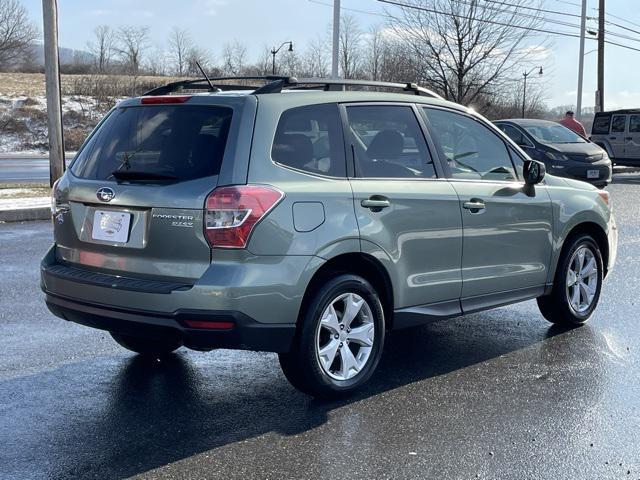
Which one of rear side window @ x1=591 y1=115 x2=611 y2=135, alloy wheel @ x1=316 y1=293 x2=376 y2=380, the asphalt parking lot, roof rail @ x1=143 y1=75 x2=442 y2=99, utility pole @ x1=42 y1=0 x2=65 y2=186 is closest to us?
the asphalt parking lot

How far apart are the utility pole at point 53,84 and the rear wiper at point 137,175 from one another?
11.8m

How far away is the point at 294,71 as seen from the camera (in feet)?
161

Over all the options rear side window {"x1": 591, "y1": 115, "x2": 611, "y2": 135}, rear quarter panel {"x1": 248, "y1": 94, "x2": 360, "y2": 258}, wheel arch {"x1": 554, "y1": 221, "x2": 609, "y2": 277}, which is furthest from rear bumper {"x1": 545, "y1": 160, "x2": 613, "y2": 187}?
rear quarter panel {"x1": 248, "y1": 94, "x2": 360, "y2": 258}

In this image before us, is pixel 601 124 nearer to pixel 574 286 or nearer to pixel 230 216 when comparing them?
pixel 574 286

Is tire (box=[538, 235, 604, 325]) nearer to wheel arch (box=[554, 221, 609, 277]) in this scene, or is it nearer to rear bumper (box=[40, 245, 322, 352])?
wheel arch (box=[554, 221, 609, 277])

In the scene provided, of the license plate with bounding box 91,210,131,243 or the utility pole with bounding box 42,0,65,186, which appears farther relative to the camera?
the utility pole with bounding box 42,0,65,186

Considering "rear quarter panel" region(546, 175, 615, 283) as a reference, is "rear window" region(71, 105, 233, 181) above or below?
above

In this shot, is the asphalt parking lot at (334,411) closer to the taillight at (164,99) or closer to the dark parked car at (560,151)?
the taillight at (164,99)

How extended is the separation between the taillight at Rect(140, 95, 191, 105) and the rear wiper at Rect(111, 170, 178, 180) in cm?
45

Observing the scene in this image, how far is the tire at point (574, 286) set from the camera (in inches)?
242

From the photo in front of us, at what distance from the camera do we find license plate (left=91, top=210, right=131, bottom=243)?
169 inches

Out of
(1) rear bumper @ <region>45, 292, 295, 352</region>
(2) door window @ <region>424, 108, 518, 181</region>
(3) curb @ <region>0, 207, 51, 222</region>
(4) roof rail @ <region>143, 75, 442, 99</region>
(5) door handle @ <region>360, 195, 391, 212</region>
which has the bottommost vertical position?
(3) curb @ <region>0, 207, 51, 222</region>

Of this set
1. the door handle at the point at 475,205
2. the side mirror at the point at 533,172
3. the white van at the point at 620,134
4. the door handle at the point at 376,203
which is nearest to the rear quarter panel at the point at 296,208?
the door handle at the point at 376,203

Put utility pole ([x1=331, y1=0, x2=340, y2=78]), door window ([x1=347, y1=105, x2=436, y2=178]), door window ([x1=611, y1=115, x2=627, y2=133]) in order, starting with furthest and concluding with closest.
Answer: door window ([x1=611, y1=115, x2=627, y2=133]) → utility pole ([x1=331, y1=0, x2=340, y2=78]) → door window ([x1=347, y1=105, x2=436, y2=178])
